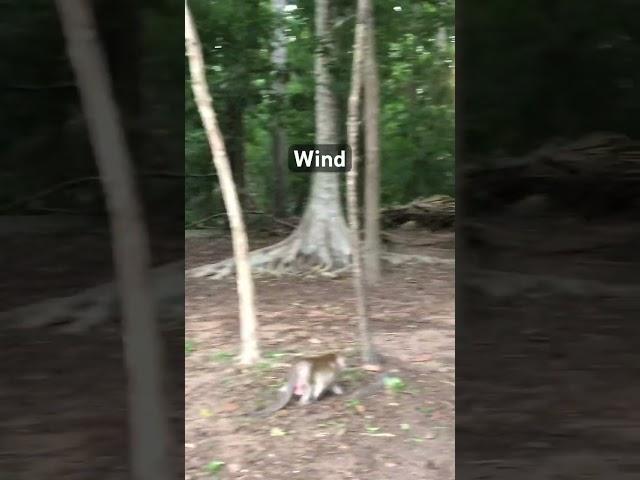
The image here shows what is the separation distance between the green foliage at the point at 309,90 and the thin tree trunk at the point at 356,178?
0.02 metres

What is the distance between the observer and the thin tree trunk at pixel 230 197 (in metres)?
1.56

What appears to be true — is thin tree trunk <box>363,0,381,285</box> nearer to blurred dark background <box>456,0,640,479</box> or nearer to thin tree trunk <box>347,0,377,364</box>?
thin tree trunk <box>347,0,377,364</box>

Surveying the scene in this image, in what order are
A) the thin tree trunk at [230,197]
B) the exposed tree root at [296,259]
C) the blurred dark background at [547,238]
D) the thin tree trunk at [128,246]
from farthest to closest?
the blurred dark background at [547,238], the exposed tree root at [296,259], the thin tree trunk at [230,197], the thin tree trunk at [128,246]

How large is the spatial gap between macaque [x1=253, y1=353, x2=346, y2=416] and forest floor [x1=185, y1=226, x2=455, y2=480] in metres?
0.02

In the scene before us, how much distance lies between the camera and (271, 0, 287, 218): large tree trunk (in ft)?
5.38

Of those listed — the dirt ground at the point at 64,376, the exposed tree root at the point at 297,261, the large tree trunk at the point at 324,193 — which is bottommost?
the dirt ground at the point at 64,376

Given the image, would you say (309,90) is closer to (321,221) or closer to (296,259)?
(321,221)

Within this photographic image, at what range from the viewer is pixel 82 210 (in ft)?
5.76

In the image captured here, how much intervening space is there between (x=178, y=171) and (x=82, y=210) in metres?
0.36

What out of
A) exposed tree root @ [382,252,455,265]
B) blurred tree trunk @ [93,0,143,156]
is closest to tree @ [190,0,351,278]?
exposed tree root @ [382,252,455,265]

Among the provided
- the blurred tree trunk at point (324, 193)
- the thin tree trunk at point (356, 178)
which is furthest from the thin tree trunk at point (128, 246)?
the thin tree trunk at point (356, 178)

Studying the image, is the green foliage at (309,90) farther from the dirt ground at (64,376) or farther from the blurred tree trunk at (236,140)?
the dirt ground at (64,376)

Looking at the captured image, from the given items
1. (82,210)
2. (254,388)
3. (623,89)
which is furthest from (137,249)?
(623,89)

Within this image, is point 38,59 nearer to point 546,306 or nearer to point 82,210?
point 82,210
